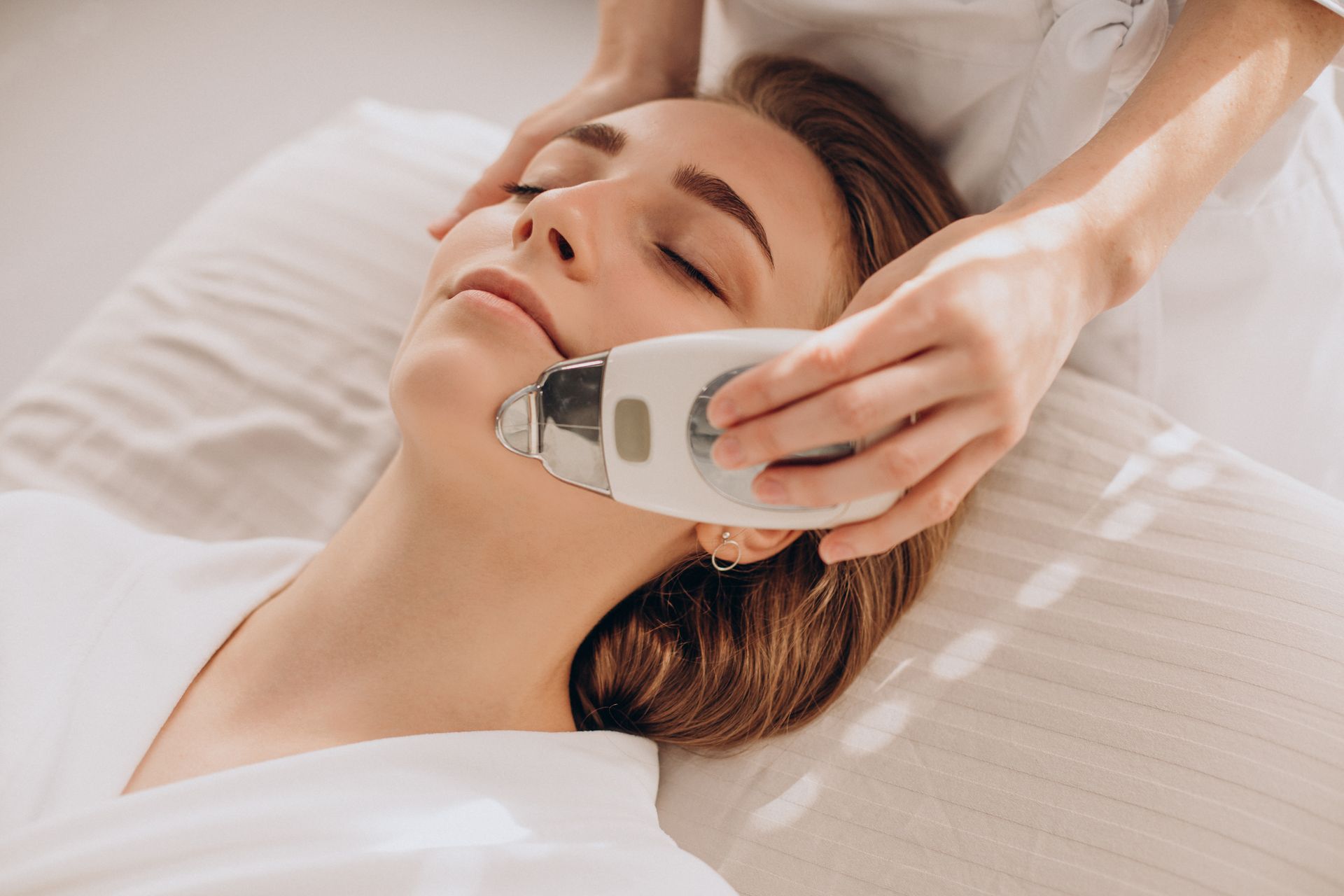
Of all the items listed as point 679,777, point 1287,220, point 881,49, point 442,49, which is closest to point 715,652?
point 679,777

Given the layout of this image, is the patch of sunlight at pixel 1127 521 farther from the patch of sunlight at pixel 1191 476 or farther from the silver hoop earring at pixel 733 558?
the silver hoop earring at pixel 733 558

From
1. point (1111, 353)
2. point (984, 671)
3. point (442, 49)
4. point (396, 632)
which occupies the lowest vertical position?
point (984, 671)

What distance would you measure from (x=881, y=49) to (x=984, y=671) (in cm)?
78

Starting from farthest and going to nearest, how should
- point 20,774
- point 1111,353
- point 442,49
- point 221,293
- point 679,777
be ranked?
point 442,49 < point 221,293 < point 1111,353 < point 679,777 < point 20,774

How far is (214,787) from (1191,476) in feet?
3.82

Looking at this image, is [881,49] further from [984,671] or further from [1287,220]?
[984,671]

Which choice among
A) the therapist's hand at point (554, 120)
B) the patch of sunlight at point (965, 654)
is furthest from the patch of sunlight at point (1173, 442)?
the therapist's hand at point (554, 120)

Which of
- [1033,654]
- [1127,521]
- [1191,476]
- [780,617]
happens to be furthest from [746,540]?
[1191,476]

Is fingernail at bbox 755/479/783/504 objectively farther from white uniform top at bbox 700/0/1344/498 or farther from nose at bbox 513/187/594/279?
white uniform top at bbox 700/0/1344/498

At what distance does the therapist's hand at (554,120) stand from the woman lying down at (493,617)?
0.20m

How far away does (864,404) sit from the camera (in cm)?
71

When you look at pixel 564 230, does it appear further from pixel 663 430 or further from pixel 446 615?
pixel 446 615

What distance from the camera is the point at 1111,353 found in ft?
4.61

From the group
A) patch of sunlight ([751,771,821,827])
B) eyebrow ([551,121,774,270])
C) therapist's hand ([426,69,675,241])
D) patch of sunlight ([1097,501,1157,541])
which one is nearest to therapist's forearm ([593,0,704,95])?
therapist's hand ([426,69,675,241])
